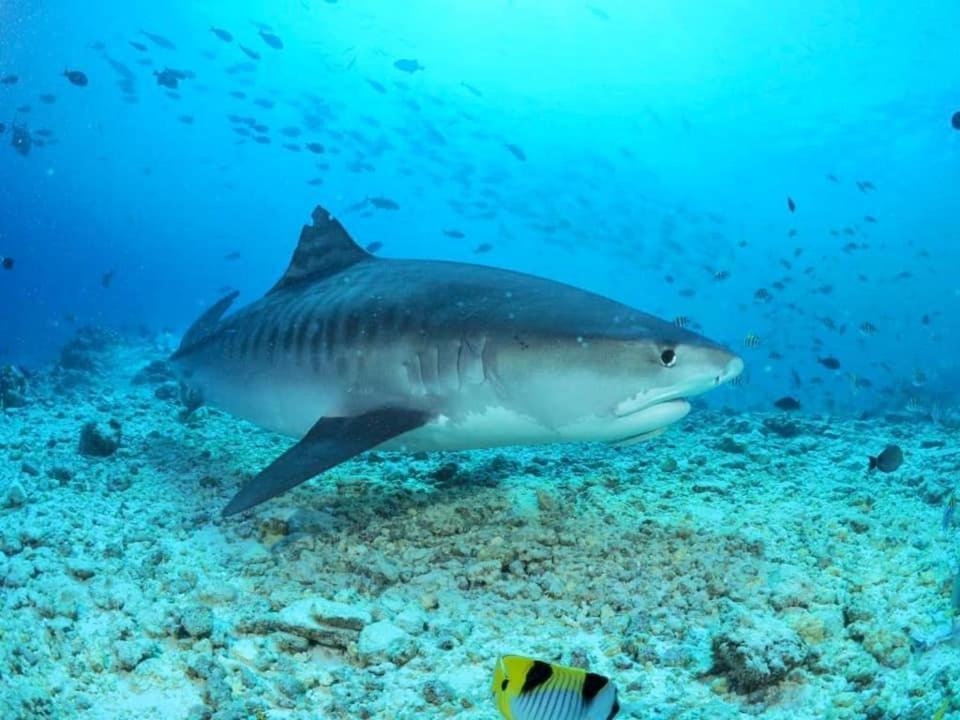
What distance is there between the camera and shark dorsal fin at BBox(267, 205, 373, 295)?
19.5 feet

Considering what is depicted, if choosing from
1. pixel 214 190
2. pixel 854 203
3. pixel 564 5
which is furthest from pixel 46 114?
pixel 854 203

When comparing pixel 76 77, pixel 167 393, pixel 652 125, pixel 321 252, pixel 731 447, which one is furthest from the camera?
pixel 652 125

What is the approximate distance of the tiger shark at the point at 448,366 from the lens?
347cm

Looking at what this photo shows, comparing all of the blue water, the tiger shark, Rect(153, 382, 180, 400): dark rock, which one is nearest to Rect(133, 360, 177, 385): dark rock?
Rect(153, 382, 180, 400): dark rock

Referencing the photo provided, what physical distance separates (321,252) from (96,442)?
275cm

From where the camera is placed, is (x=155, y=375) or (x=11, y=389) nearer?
(x=11, y=389)

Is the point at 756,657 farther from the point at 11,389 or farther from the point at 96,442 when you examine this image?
the point at 11,389

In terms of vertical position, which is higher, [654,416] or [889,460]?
[654,416]

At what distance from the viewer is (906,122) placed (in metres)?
38.9

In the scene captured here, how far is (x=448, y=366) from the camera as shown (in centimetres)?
410

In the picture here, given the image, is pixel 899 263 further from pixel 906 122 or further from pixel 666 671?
pixel 666 671

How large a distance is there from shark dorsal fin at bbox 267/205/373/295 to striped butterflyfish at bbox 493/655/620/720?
4617mm

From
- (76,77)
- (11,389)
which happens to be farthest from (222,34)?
(11,389)

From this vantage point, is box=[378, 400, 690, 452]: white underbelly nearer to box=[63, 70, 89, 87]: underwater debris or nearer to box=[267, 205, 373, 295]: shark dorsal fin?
box=[267, 205, 373, 295]: shark dorsal fin
